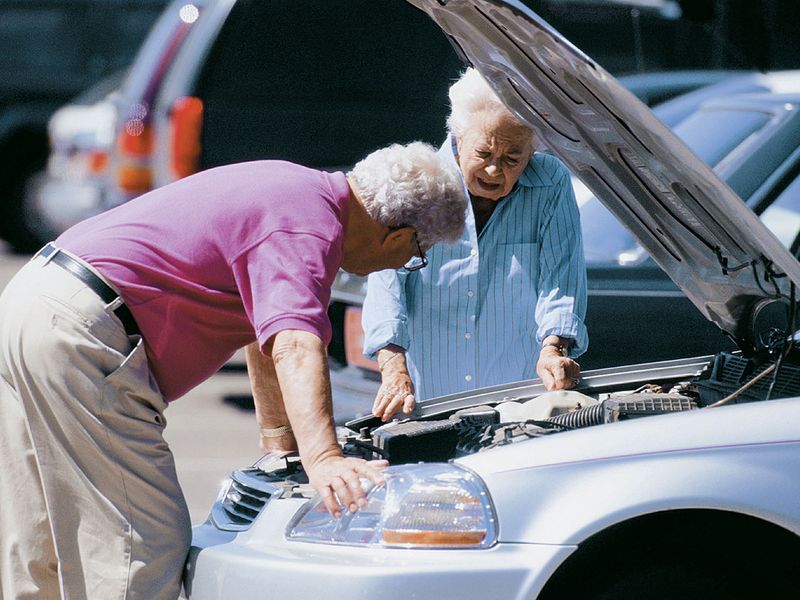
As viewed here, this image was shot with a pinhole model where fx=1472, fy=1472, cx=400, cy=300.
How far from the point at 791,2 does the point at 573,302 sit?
6.54m

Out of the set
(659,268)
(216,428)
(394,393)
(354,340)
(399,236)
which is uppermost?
(399,236)

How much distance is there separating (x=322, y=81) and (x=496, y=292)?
4923 millimetres

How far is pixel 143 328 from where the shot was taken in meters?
3.21

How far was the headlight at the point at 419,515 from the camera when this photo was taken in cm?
289

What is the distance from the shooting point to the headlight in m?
2.89

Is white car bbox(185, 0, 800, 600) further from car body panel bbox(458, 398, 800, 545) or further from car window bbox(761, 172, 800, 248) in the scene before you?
car window bbox(761, 172, 800, 248)

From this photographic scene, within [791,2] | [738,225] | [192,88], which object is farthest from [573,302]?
[791,2]

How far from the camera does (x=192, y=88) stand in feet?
27.5

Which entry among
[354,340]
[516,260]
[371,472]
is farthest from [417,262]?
[354,340]

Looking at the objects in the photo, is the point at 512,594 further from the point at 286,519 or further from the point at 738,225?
the point at 738,225

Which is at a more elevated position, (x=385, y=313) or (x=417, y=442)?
(x=385, y=313)

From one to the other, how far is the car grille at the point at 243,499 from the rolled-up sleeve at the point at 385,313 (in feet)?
2.21

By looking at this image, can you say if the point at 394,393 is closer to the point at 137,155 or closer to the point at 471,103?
the point at 471,103

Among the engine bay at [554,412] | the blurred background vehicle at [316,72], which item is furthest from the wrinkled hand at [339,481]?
the blurred background vehicle at [316,72]
